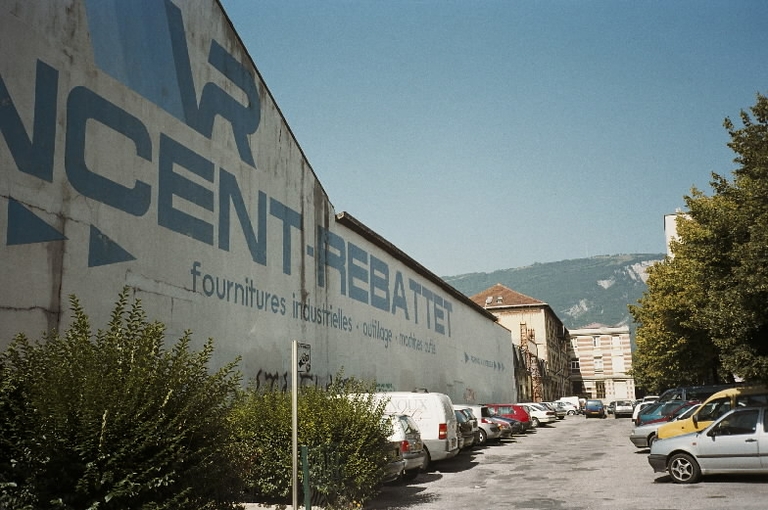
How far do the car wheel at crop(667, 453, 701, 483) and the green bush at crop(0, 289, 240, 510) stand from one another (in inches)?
402

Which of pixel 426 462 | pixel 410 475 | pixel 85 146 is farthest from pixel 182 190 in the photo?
pixel 426 462

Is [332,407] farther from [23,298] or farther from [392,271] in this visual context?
[392,271]

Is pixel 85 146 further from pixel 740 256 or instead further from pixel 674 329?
pixel 674 329

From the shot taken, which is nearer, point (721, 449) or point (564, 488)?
point (721, 449)

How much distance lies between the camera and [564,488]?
13.9 metres

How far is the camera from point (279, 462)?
11188 millimetres

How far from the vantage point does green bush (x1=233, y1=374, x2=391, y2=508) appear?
10.9 meters

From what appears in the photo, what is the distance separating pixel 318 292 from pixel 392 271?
8845mm

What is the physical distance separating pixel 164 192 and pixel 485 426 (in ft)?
55.5

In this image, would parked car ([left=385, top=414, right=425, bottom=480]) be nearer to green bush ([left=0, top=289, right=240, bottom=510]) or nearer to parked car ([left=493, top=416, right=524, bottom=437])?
green bush ([left=0, top=289, right=240, bottom=510])

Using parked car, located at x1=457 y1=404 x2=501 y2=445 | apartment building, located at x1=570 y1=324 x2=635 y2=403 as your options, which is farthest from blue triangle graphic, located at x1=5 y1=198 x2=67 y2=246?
apartment building, located at x1=570 y1=324 x2=635 y2=403

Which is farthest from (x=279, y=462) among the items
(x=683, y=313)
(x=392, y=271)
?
(x=683, y=313)

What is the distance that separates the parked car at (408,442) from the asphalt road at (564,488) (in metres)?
0.50

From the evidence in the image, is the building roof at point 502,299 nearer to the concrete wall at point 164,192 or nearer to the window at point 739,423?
the concrete wall at point 164,192
